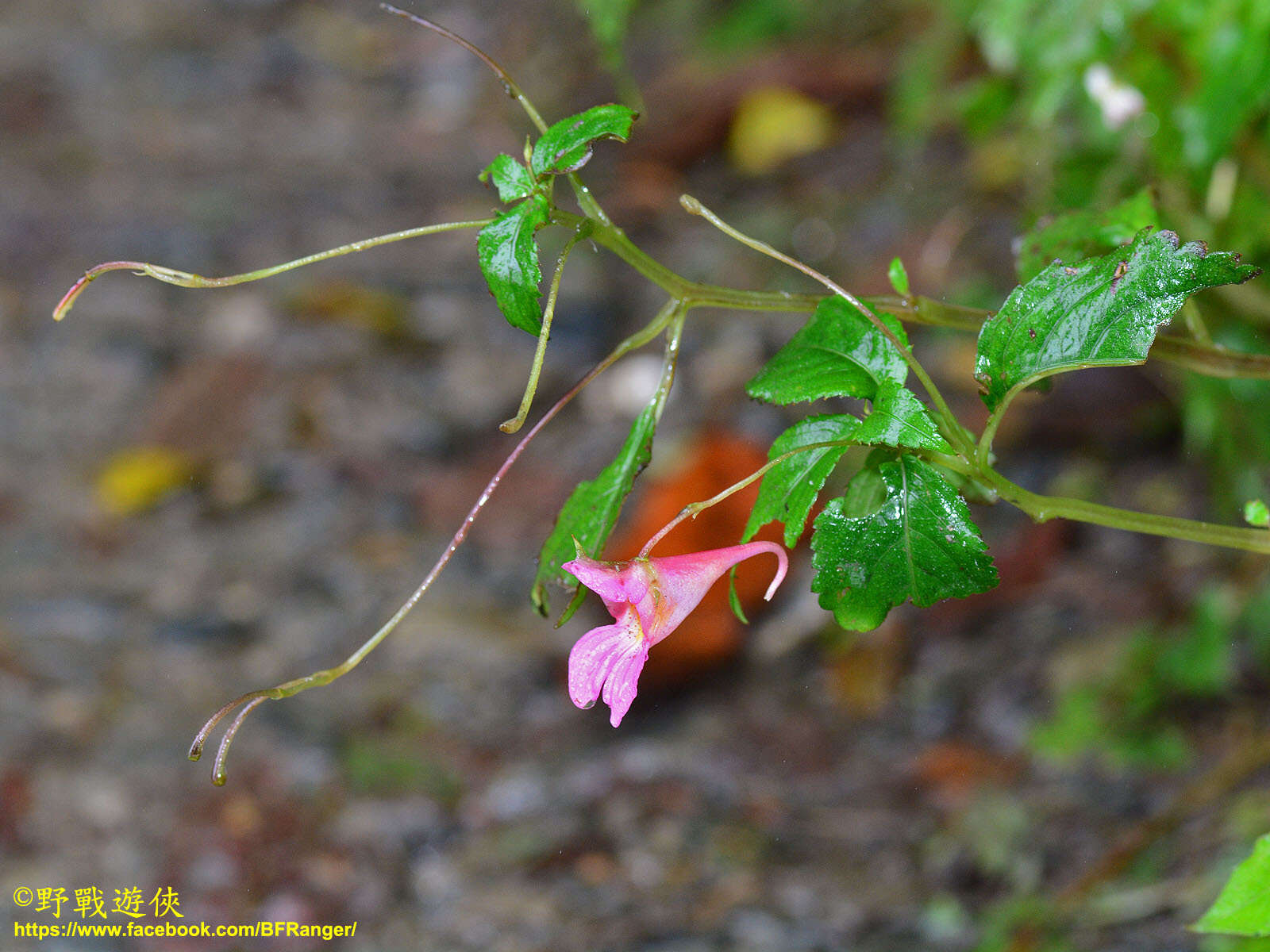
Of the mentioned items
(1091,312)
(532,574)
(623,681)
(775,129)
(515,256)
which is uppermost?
(775,129)

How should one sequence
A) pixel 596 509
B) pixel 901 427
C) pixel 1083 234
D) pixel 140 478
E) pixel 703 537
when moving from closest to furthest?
pixel 901 427
pixel 596 509
pixel 1083 234
pixel 703 537
pixel 140 478

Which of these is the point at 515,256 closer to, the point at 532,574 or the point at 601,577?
the point at 601,577

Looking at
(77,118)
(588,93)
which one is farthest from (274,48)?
(588,93)

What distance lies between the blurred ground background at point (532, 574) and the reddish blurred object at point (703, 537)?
0.04ft

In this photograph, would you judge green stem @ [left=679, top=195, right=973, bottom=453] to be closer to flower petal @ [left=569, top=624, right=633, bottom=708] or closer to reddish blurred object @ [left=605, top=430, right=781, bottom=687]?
flower petal @ [left=569, top=624, right=633, bottom=708]

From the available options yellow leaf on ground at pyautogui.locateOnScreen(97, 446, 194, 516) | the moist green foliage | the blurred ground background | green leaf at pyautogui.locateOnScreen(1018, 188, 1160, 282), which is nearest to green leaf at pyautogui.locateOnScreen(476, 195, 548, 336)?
the moist green foliage

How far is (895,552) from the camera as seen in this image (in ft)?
2.04

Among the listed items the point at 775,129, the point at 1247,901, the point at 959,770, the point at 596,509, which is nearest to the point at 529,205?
the point at 596,509

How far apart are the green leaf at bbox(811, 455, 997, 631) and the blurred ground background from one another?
679mm

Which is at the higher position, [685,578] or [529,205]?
[529,205]

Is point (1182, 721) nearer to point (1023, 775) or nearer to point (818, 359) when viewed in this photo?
point (1023, 775)

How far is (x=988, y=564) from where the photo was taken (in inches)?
23.9

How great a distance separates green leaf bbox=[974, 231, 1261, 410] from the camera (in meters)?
0.62

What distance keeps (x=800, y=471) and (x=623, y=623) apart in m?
0.14
